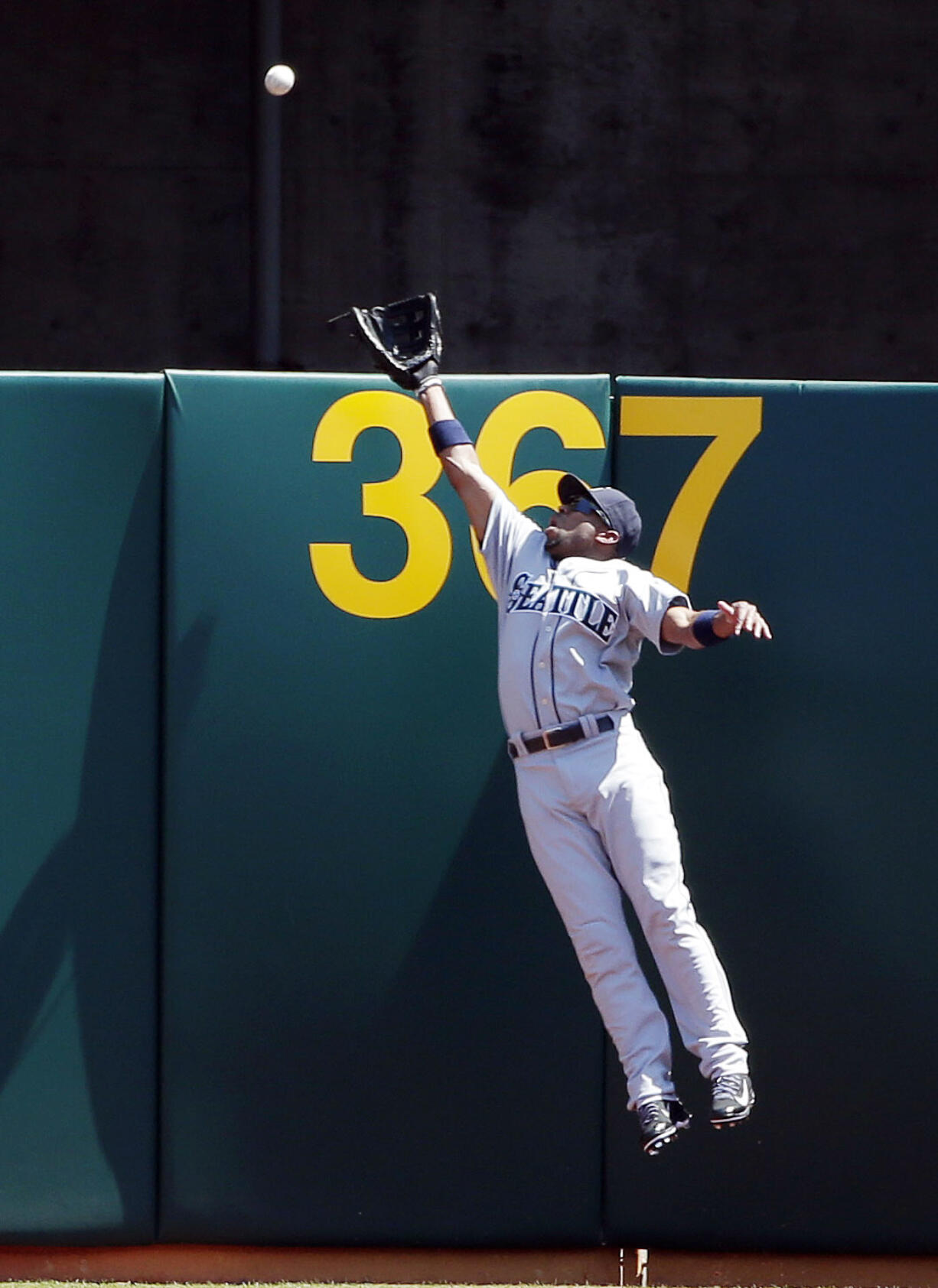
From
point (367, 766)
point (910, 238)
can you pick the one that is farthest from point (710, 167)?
point (367, 766)

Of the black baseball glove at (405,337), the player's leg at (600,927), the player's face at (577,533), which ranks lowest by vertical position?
the player's leg at (600,927)

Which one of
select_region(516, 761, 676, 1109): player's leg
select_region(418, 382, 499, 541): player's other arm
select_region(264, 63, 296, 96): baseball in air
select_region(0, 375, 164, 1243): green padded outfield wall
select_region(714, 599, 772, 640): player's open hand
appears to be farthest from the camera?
select_region(264, 63, 296, 96): baseball in air

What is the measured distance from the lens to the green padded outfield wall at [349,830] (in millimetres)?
4137

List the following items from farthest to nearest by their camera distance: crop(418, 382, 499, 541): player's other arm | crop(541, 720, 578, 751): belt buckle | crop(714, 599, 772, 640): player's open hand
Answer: crop(418, 382, 499, 541): player's other arm < crop(541, 720, 578, 751): belt buckle < crop(714, 599, 772, 640): player's open hand

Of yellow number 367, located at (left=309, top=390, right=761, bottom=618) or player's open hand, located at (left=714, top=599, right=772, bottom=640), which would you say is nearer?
player's open hand, located at (left=714, top=599, right=772, bottom=640)

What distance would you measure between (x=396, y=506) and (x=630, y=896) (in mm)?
1225

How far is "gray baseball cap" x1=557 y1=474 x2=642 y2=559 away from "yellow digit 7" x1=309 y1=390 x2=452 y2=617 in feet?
1.47

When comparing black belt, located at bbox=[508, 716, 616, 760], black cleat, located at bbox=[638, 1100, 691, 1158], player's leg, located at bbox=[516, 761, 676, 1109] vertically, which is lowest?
black cleat, located at bbox=[638, 1100, 691, 1158]

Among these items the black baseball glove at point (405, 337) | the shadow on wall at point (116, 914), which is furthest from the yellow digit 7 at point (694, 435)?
the shadow on wall at point (116, 914)

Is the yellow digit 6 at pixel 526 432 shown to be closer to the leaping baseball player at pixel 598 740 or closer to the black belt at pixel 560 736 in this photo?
the leaping baseball player at pixel 598 740

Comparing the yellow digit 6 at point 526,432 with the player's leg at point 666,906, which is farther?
the yellow digit 6 at point 526,432

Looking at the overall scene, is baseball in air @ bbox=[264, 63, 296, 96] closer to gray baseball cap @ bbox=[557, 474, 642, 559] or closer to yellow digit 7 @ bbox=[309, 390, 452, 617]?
yellow digit 7 @ bbox=[309, 390, 452, 617]

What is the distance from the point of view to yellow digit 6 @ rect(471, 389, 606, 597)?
415cm

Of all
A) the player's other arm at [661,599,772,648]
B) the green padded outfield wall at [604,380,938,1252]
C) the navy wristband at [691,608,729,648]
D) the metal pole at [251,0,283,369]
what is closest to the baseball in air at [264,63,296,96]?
the metal pole at [251,0,283,369]
